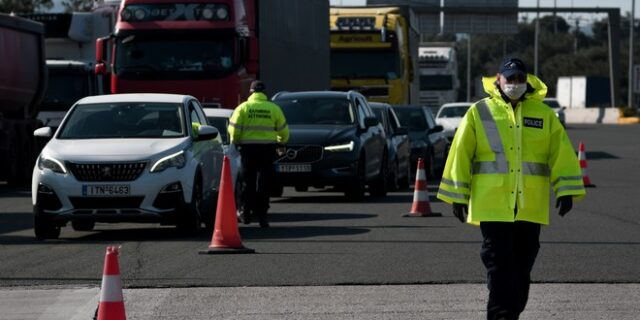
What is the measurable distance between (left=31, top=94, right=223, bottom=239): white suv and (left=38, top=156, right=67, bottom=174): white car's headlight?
0.01m

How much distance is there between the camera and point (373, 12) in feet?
132

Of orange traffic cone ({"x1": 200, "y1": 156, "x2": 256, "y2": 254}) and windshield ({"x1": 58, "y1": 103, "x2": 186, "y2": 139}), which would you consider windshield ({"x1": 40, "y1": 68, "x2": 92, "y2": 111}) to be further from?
orange traffic cone ({"x1": 200, "y1": 156, "x2": 256, "y2": 254})

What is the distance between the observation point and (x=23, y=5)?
258 feet

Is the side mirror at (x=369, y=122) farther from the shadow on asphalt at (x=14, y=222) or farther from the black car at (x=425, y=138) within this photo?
the black car at (x=425, y=138)

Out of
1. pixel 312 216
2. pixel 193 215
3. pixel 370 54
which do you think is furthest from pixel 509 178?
pixel 370 54

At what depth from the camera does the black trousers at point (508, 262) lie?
902 centimetres

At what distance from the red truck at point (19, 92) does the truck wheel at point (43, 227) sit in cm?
1237

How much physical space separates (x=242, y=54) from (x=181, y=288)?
15033mm

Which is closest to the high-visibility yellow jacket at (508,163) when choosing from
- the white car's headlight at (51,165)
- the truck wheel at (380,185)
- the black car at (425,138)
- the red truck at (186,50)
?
the white car's headlight at (51,165)

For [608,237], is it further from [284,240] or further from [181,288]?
[181,288]

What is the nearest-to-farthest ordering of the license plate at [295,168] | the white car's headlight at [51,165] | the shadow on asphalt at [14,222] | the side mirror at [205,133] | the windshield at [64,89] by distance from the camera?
1. the white car's headlight at [51,165]
2. the side mirror at [205,133]
3. the shadow on asphalt at [14,222]
4. the license plate at [295,168]
5. the windshield at [64,89]

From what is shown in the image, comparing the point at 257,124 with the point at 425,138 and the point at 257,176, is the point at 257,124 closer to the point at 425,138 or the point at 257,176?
the point at 257,176

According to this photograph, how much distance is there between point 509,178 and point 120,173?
25.7 ft

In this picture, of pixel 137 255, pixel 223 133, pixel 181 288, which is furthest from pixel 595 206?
pixel 181 288
